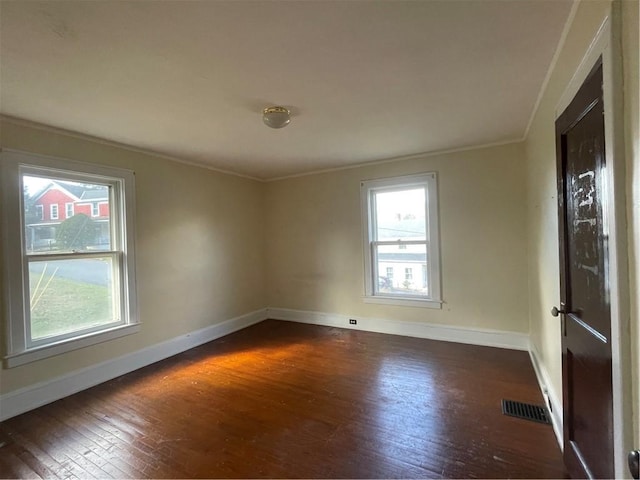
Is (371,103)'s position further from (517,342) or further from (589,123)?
(517,342)

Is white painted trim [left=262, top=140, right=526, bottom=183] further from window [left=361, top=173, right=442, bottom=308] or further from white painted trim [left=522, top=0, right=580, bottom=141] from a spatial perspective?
white painted trim [left=522, top=0, right=580, bottom=141]

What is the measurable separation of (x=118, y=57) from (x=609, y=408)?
2770mm

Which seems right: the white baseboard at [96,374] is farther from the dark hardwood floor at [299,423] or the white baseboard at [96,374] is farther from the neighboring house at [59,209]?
the neighboring house at [59,209]

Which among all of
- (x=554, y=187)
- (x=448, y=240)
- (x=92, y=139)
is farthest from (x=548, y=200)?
(x=92, y=139)

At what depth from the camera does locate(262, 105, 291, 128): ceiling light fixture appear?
7.83 ft

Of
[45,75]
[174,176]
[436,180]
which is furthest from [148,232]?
[436,180]

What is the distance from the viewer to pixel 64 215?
113 inches

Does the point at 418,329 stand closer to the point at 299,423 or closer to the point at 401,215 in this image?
the point at 401,215

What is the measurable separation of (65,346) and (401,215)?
Result: 3.98 meters

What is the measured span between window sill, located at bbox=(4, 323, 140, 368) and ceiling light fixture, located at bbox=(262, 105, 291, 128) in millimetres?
2621

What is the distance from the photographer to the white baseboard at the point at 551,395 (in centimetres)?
197

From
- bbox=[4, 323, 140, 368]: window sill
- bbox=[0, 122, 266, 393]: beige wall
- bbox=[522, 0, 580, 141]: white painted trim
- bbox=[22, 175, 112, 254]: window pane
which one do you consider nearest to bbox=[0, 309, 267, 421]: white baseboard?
bbox=[0, 122, 266, 393]: beige wall

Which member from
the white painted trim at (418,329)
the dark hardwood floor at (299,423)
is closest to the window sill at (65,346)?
the dark hardwood floor at (299,423)

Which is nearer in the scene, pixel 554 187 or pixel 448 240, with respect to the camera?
pixel 554 187
